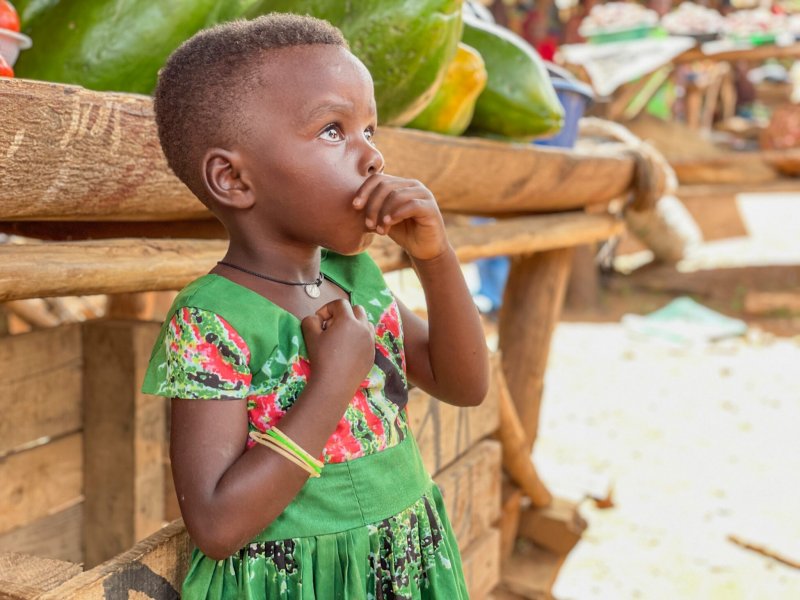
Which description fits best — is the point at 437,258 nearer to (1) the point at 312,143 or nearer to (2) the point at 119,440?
(1) the point at 312,143

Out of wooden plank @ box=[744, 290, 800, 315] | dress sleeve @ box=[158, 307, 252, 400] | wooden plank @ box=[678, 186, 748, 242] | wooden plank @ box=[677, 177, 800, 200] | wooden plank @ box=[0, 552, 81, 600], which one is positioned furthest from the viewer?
wooden plank @ box=[678, 186, 748, 242]

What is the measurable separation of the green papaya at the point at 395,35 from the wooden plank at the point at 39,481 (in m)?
1.11

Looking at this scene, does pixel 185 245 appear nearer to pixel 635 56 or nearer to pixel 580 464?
pixel 580 464

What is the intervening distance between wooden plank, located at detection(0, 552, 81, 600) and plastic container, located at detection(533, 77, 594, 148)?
215 centimetres

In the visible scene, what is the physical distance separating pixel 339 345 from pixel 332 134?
0.25m

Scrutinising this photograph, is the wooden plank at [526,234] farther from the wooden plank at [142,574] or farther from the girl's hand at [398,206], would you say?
the wooden plank at [142,574]

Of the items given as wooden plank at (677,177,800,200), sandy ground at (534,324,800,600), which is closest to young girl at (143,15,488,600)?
sandy ground at (534,324,800,600)

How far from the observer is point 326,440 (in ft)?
3.36

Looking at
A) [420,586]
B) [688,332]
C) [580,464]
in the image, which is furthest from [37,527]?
[688,332]

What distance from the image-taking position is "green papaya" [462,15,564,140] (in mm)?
2309

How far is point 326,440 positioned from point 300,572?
0.17 m

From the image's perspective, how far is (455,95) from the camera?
2.06m

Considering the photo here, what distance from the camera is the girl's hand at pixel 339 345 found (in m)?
1.04

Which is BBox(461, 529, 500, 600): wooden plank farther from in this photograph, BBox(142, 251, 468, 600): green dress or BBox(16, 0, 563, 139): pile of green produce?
BBox(16, 0, 563, 139): pile of green produce
